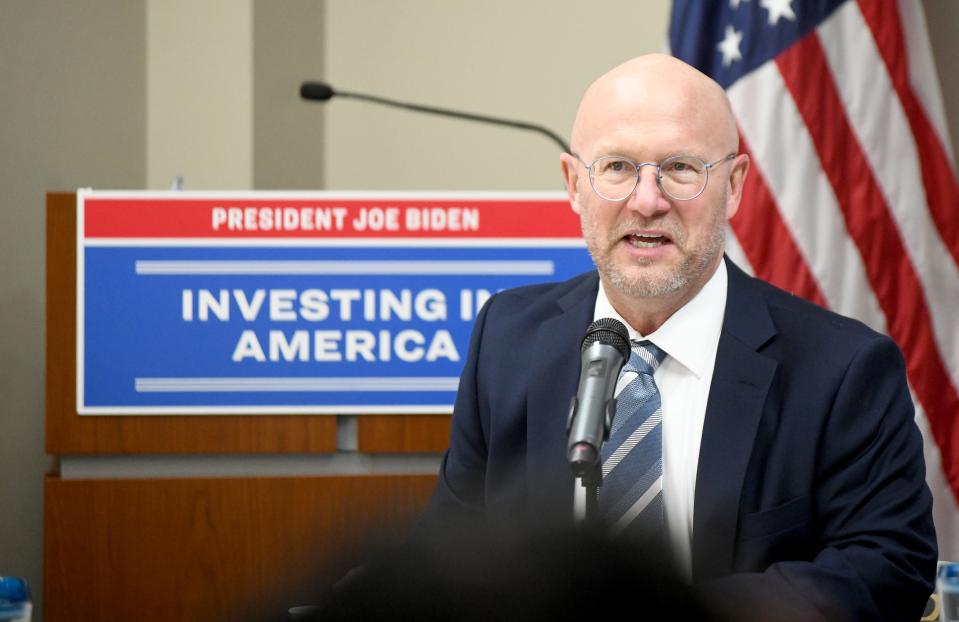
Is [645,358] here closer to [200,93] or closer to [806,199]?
[806,199]

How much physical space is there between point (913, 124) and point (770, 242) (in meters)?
0.55

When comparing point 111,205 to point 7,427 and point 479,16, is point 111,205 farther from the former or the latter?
point 479,16

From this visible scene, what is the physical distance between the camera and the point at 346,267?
9.84 feet

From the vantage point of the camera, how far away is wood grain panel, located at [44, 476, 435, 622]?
2949mm

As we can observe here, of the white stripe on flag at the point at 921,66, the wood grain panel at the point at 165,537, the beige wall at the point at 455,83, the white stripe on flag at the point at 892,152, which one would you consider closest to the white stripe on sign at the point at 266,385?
the wood grain panel at the point at 165,537

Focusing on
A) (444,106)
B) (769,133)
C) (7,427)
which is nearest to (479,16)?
(444,106)

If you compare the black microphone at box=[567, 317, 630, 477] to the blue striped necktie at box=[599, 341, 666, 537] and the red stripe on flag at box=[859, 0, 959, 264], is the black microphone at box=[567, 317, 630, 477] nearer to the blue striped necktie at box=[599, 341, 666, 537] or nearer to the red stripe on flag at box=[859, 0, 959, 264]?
the blue striped necktie at box=[599, 341, 666, 537]

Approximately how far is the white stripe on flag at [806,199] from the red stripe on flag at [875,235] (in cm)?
3

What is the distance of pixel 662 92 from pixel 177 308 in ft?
5.01

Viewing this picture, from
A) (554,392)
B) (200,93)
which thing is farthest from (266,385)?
(200,93)

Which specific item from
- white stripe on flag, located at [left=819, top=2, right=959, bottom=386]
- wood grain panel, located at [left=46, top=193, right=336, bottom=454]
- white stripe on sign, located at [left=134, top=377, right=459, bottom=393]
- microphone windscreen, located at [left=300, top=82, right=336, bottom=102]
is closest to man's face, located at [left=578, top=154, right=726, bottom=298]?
white stripe on sign, located at [left=134, top=377, right=459, bottom=393]

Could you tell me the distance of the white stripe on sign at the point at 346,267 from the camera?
298cm

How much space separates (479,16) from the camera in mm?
5539

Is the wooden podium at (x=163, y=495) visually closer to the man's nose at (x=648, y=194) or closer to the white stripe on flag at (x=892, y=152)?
the man's nose at (x=648, y=194)
